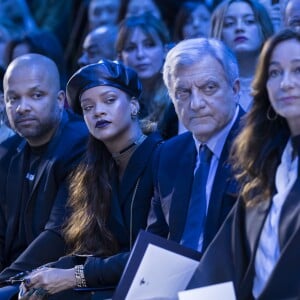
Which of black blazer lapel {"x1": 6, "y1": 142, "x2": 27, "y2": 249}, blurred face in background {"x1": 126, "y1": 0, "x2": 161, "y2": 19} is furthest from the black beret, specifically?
blurred face in background {"x1": 126, "y1": 0, "x2": 161, "y2": 19}

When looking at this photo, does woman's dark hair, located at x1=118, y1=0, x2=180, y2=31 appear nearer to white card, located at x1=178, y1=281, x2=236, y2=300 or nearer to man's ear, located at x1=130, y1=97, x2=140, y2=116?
man's ear, located at x1=130, y1=97, x2=140, y2=116

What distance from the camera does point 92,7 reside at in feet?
26.7

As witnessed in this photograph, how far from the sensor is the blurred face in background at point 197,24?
7043 millimetres

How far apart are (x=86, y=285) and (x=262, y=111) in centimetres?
135

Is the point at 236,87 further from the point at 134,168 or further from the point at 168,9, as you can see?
the point at 168,9

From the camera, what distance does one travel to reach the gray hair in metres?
4.62

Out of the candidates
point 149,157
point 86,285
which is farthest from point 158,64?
point 86,285

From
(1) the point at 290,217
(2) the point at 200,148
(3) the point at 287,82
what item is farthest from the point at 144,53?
(1) the point at 290,217

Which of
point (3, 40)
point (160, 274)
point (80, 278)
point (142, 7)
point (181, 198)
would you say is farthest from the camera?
point (3, 40)

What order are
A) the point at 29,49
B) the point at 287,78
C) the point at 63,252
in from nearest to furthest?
the point at 287,78
the point at 63,252
the point at 29,49

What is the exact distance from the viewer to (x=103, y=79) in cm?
510

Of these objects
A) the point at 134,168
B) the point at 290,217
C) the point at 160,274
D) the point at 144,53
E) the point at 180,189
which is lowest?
the point at 160,274

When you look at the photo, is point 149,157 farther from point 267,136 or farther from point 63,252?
point 267,136

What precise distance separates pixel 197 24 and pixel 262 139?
3.18 meters
